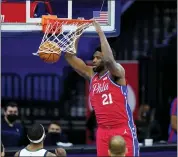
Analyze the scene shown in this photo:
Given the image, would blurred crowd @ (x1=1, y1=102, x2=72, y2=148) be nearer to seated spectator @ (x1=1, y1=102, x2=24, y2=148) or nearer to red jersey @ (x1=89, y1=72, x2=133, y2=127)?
seated spectator @ (x1=1, y1=102, x2=24, y2=148)

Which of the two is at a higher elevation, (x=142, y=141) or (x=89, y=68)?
(x=89, y=68)

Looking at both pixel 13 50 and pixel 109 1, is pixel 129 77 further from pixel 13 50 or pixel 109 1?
pixel 109 1

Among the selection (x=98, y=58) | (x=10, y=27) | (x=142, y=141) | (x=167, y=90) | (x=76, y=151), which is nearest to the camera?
(x=98, y=58)

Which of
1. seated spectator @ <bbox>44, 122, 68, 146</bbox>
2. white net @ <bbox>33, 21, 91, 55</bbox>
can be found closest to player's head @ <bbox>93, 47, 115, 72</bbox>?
white net @ <bbox>33, 21, 91, 55</bbox>

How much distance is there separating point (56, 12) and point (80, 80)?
603 cm

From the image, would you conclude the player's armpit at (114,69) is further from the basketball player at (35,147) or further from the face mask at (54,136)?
the face mask at (54,136)

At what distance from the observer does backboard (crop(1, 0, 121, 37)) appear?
848 cm

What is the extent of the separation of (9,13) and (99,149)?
2.47 meters

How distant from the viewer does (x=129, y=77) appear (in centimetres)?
1342

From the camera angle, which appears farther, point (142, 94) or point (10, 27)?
point (142, 94)

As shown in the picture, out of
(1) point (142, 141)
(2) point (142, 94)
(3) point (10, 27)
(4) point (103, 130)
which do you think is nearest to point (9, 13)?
(3) point (10, 27)

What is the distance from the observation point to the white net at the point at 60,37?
24.6 ft

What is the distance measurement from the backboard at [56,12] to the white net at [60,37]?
0.35 meters

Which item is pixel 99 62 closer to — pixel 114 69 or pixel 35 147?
pixel 114 69
